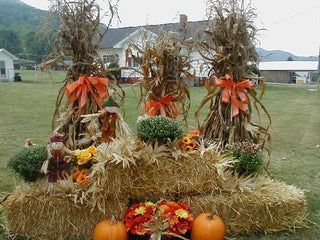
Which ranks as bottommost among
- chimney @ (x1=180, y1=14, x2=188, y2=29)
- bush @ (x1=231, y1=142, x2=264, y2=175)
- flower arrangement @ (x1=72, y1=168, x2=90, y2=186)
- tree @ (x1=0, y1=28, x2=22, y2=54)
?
flower arrangement @ (x1=72, y1=168, x2=90, y2=186)

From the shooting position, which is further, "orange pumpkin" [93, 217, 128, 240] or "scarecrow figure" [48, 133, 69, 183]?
"scarecrow figure" [48, 133, 69, 183]

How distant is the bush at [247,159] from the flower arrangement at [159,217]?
68cm

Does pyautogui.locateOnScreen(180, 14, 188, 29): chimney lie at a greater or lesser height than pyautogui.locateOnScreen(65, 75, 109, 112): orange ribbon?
greater

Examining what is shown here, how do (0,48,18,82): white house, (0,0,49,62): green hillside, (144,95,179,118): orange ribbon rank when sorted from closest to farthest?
(144,95,179,118): orange ribbon → (0,48,18,82): white house → (0,0,49,62): green hillside

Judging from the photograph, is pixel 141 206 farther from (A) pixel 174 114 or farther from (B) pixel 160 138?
(A) pixel 174 114

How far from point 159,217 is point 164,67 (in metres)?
1.84

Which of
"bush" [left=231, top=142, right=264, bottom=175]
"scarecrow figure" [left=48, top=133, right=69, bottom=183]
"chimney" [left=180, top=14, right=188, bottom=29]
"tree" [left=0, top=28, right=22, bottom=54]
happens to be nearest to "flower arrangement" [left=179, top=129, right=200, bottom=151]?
"bush" [left=231, top=142, right=264, bottom=175]

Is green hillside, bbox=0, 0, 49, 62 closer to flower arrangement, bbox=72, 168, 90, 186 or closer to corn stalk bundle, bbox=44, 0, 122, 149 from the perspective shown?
corn stalk bundle, bbox=44, 0, 122, 149

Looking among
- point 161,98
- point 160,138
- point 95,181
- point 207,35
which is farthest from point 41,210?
point 207,35

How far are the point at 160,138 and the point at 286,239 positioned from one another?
140 centimetres

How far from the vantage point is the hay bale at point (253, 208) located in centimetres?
328

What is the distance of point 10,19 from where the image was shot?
53.0 meters

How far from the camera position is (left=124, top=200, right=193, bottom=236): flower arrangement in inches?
117

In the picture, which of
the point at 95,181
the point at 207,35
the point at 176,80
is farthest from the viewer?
the point at 176,80
